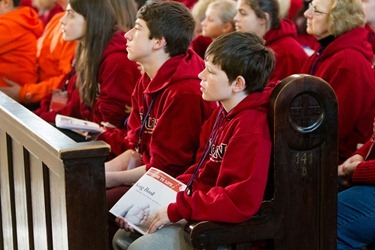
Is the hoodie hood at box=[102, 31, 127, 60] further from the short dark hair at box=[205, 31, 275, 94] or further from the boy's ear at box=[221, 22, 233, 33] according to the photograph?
the short dark hair at box=[205, 31, 275, 94]

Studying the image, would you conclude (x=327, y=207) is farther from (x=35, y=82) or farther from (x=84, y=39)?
(x=35, y=82)

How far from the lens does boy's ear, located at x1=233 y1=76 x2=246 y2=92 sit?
8.00 ft

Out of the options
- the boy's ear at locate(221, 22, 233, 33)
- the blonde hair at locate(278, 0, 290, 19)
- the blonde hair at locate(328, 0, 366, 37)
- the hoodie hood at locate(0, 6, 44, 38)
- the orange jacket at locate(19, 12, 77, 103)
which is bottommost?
the orange jacket at locate(19, 12, 77, 103)

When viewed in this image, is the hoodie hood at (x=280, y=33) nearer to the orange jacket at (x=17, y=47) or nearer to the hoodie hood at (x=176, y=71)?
the hoodie hood at (x=176, y=71)

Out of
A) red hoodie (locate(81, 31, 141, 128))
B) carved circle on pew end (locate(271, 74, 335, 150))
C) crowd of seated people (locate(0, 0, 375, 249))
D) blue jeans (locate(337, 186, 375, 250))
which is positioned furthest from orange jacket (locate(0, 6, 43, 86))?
carved circle on pew end (locate(271, 74, 335, 150))

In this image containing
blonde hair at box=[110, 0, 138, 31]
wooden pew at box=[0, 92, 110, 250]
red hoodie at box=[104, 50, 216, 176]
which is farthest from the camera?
blonde hair at box=[110, 0, 138, 31]

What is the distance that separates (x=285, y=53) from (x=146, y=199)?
161 centimetres

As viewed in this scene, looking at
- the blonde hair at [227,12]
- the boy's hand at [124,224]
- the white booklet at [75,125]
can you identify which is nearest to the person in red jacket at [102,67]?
the white booklet at [75,125]

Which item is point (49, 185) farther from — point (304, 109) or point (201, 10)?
point (201, 10)

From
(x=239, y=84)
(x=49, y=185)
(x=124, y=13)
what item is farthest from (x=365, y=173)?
(x=124, y=13)

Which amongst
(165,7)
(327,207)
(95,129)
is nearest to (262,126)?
(327,207)

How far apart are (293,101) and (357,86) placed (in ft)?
3.22

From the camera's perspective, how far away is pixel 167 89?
9.72 ft

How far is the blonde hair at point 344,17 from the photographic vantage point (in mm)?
3324
